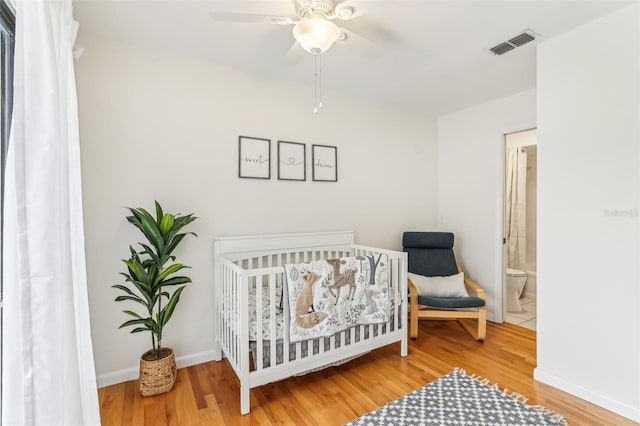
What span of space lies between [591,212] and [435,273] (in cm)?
169

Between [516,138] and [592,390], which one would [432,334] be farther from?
[516,138]

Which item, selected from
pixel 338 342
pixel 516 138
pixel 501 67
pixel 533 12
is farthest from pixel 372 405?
pixel 516 138

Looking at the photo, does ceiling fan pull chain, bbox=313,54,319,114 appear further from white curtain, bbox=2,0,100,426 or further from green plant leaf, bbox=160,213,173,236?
white curtain, bbox=2,0,100,426

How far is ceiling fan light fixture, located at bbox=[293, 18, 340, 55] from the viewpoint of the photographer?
5.05ft

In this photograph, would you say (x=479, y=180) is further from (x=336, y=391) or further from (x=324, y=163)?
(x=336, y=391)

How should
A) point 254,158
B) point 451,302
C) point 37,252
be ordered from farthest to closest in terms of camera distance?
point 451,302 → point 254,158 → point 37,252

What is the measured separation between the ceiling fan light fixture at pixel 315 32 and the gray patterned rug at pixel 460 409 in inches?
85.2

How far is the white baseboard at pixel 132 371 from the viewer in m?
2.15

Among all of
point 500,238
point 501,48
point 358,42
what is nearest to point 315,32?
point 358,42

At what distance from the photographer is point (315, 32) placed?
155 centimetres

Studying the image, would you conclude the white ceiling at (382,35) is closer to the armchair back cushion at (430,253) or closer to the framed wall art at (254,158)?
the framed wall art at (254,158)

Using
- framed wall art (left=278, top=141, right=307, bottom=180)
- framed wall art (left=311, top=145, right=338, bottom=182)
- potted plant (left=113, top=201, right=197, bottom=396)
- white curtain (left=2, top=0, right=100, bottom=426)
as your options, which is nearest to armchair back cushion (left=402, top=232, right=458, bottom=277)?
framed wall art (left=311, top=145, right=338, bottom=182)

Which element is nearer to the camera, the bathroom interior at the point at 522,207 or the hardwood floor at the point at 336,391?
the hardwood floor at the point at 336,391

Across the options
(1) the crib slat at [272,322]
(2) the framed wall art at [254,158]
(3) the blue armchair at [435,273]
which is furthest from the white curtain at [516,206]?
(1) the crib slat at [272,322]
